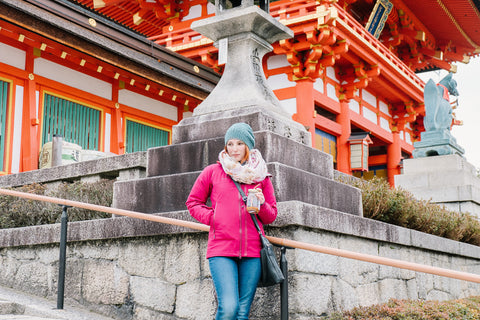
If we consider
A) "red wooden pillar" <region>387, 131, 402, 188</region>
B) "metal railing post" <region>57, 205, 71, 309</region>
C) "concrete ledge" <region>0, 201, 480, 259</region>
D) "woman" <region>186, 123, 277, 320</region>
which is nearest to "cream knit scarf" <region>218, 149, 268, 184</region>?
"woman" <region>186, 123, 277, 320</region>

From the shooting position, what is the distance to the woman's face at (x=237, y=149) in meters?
3.56

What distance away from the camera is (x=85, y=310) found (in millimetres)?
4836

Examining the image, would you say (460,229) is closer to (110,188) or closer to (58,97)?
(110,188)

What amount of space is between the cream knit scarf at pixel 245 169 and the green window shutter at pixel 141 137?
821cm

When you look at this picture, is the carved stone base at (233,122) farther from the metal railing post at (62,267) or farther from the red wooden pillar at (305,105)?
the red wooden pillar at (305,105)

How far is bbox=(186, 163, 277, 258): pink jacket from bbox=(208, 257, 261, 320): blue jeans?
6 cm

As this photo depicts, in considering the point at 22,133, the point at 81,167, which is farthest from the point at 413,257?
the point at 22,133

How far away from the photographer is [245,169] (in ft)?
11.4

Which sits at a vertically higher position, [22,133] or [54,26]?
[54,26]

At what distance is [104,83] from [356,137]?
277 inches

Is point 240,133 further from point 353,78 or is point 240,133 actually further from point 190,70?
point 353,78

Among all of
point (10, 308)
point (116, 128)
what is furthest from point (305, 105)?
point (10, 308)

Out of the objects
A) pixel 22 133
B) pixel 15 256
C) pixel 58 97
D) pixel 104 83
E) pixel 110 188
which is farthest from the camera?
pixel 104 83

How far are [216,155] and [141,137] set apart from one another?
721cm
